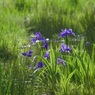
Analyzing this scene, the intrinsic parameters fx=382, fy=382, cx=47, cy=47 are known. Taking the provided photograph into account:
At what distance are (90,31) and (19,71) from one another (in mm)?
3825

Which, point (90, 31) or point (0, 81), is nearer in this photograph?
point (0, 81)

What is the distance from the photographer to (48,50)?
455cm

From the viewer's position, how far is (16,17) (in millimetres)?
8523

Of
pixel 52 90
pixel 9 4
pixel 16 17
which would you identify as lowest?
pixel 52 90

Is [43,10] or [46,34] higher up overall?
[43,10]

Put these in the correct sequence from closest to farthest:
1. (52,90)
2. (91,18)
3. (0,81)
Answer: (0,81)
(52,90)
(91,18)

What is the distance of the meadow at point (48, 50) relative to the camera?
141 inches

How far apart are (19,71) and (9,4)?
701 cm

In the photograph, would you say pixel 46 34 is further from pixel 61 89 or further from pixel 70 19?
pixel 61 89

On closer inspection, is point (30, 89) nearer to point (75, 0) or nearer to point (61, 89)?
point (61, 89)

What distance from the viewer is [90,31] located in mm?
7328

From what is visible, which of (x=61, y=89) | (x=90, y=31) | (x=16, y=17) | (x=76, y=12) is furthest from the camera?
(x=76, y=12)

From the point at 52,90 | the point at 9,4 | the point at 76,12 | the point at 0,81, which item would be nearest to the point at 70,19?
the point at 76,12

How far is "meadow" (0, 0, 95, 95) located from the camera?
3572mm
